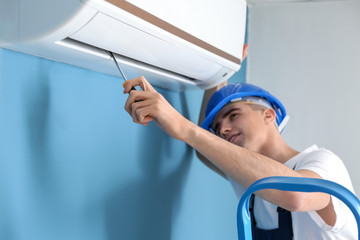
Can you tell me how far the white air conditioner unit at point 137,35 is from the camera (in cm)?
67

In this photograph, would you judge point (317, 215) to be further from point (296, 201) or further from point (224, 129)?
point (224, 129)

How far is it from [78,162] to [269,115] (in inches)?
27.0

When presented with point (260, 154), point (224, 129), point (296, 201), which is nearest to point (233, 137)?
point (224, 129)

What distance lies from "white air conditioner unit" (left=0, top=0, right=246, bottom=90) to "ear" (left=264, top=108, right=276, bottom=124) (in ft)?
0.82

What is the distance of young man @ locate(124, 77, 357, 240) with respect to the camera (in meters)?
0.88

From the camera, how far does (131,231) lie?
108cm

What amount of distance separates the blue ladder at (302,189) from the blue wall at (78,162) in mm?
459

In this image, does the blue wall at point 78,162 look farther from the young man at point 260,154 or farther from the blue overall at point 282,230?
the blue overall at point 282,230

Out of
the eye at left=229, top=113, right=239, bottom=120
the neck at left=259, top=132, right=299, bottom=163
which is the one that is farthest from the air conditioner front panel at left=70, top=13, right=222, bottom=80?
the neck at left=259, top=132, right=299, bottom=163

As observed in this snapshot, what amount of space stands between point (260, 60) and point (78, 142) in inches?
50.4

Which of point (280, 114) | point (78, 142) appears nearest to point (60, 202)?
point (78, 142)

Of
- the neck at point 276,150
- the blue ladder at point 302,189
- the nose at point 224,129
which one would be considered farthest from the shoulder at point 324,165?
the blue ladder at point 302,189

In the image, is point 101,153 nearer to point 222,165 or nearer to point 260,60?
point 222,165

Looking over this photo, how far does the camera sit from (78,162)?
0.90 metres
